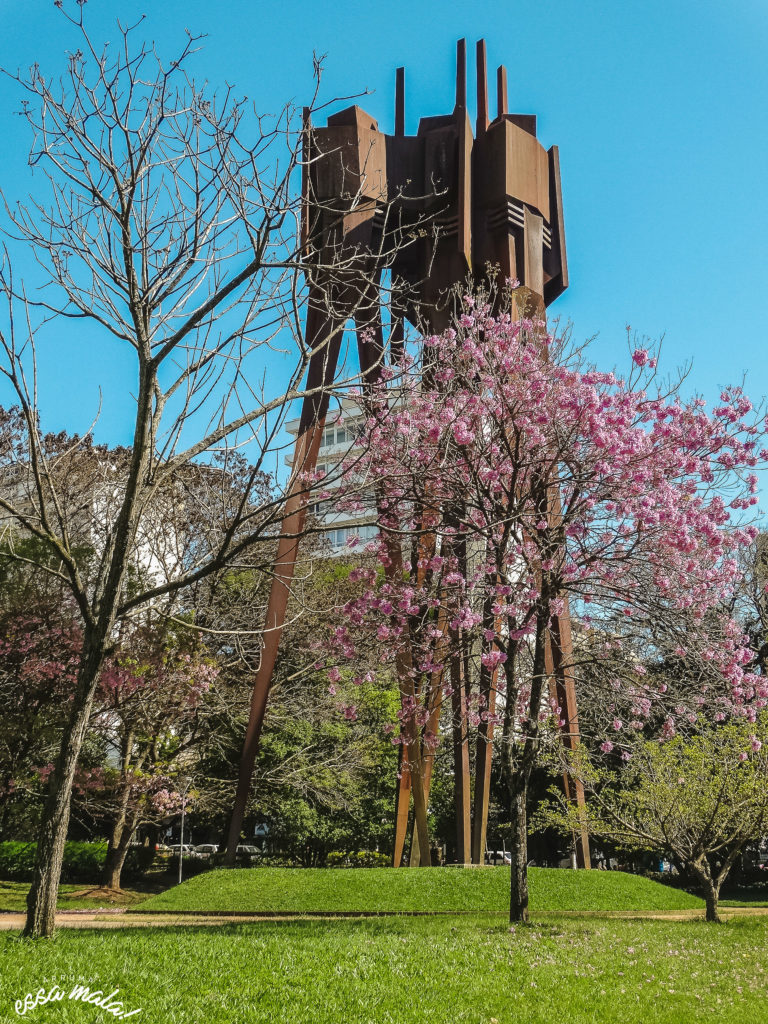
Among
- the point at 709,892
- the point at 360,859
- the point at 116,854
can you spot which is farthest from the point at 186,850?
the point at 709,892

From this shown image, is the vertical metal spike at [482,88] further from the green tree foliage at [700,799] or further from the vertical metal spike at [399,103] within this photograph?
the green tree foliage at [700,799]

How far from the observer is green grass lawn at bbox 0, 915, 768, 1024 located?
14.4 ft

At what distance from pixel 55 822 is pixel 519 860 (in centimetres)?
516

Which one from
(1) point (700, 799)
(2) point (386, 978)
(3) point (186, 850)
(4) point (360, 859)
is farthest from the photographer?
(3) point (186, 850)

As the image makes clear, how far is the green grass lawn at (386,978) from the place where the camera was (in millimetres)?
4398

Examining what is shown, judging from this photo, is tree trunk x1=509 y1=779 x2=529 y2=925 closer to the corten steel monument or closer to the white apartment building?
the white apartment building

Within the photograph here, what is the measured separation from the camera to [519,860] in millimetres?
8961

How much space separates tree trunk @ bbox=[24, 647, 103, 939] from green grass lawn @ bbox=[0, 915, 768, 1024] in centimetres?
22

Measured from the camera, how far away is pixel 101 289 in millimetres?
6090

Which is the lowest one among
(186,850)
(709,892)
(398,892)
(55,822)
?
(186,850)

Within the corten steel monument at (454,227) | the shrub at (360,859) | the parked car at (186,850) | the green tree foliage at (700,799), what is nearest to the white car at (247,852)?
the parked car at (186,850)

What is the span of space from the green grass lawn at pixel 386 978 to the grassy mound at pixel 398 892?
4.65 m

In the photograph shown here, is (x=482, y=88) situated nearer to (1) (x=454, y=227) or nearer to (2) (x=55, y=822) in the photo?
(1) (x=454, y=227)

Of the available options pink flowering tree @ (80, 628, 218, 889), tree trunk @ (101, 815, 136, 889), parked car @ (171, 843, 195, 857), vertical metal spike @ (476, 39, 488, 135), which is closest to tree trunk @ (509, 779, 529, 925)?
pink flowering tree @ (80, 628, 218, 889)
